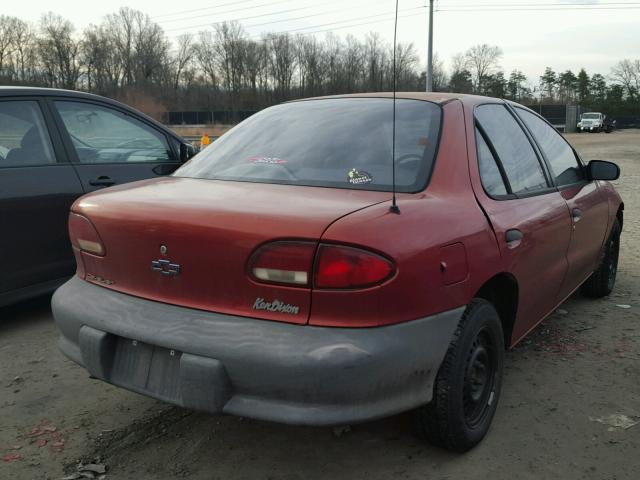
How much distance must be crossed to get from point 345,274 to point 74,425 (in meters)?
1.71

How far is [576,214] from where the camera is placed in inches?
142

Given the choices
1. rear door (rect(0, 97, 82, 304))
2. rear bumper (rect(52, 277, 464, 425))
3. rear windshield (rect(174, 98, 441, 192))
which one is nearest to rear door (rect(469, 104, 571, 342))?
rear windshield (rect(174, 98, 441, 192))

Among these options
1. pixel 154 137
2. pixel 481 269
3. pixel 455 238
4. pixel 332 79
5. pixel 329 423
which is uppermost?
pixel 332 79

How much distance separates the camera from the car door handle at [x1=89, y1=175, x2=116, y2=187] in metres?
4.36

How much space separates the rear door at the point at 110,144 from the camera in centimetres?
438

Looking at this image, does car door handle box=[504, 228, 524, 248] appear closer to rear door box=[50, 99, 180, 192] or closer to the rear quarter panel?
the rear quarter panel

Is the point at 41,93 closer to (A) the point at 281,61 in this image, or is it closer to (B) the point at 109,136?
(B) the point at 109,136

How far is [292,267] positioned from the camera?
2.05 m

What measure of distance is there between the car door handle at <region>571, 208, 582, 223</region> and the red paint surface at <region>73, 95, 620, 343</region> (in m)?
0.80

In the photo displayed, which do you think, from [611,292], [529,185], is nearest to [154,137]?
[529,185]

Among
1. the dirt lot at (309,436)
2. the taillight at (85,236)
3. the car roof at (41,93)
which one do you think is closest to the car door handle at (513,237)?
the dirt lot at (309,436)

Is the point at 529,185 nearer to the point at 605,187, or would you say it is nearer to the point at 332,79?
the point at 605,187

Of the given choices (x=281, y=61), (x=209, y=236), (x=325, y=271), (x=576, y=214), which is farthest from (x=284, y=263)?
(x=281, y=61)

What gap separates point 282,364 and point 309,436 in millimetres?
913
